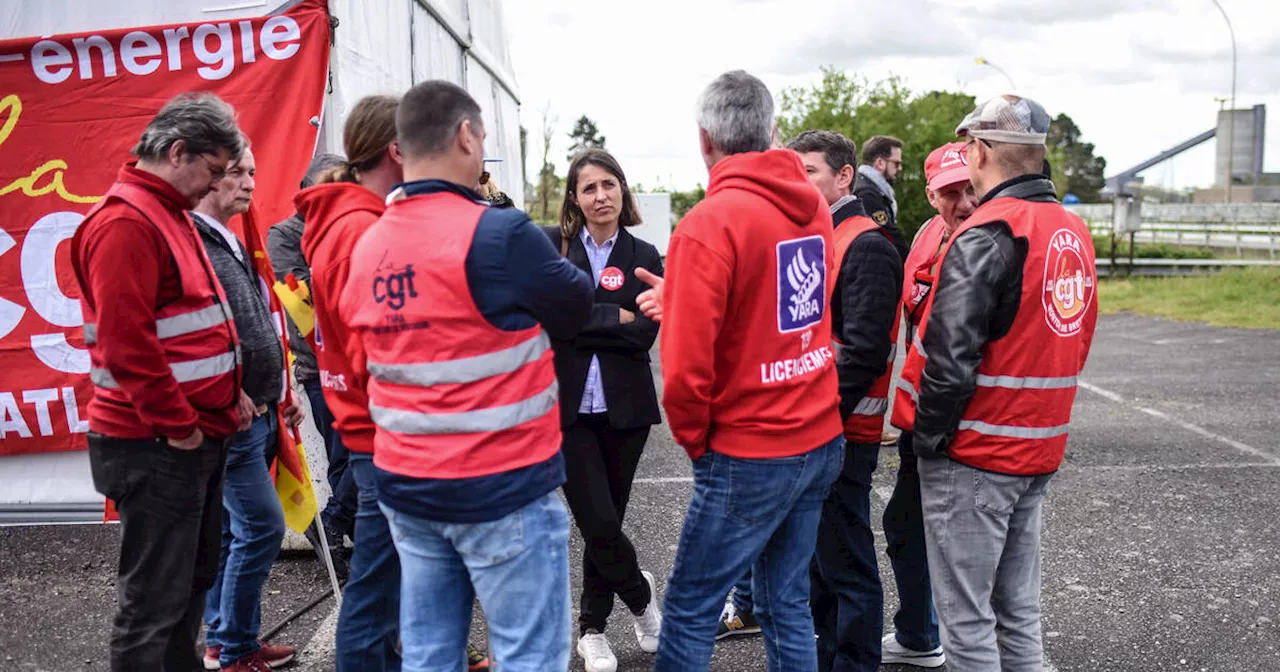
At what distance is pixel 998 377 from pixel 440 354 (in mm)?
1541

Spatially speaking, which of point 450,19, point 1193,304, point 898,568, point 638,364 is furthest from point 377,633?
point 1193,304

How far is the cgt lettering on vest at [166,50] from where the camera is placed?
4.70 metres

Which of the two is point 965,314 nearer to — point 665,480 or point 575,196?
point 575,196

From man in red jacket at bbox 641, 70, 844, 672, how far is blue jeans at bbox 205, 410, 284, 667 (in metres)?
1.60

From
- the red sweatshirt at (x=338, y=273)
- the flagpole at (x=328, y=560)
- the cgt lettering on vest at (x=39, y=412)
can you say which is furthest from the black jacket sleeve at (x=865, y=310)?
the cgt lettering on vest at (x=39, y=412)

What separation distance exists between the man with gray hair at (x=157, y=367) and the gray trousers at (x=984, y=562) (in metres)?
2.14

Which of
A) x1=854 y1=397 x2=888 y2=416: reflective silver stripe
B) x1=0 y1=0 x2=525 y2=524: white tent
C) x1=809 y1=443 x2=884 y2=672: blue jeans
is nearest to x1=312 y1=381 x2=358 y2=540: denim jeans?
x1=0 y1=0 x2=525 y2=524: white tent

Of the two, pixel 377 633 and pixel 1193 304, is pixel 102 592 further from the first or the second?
pixel 1193 304

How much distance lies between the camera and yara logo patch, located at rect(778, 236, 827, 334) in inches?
100

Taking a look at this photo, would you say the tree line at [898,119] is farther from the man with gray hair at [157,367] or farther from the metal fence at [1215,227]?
the man with gray hair at [157,367]

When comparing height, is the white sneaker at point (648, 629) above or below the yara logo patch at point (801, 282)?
below

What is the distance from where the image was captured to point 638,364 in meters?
3.58

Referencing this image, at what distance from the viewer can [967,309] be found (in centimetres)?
264

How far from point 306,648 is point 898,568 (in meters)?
2.33
